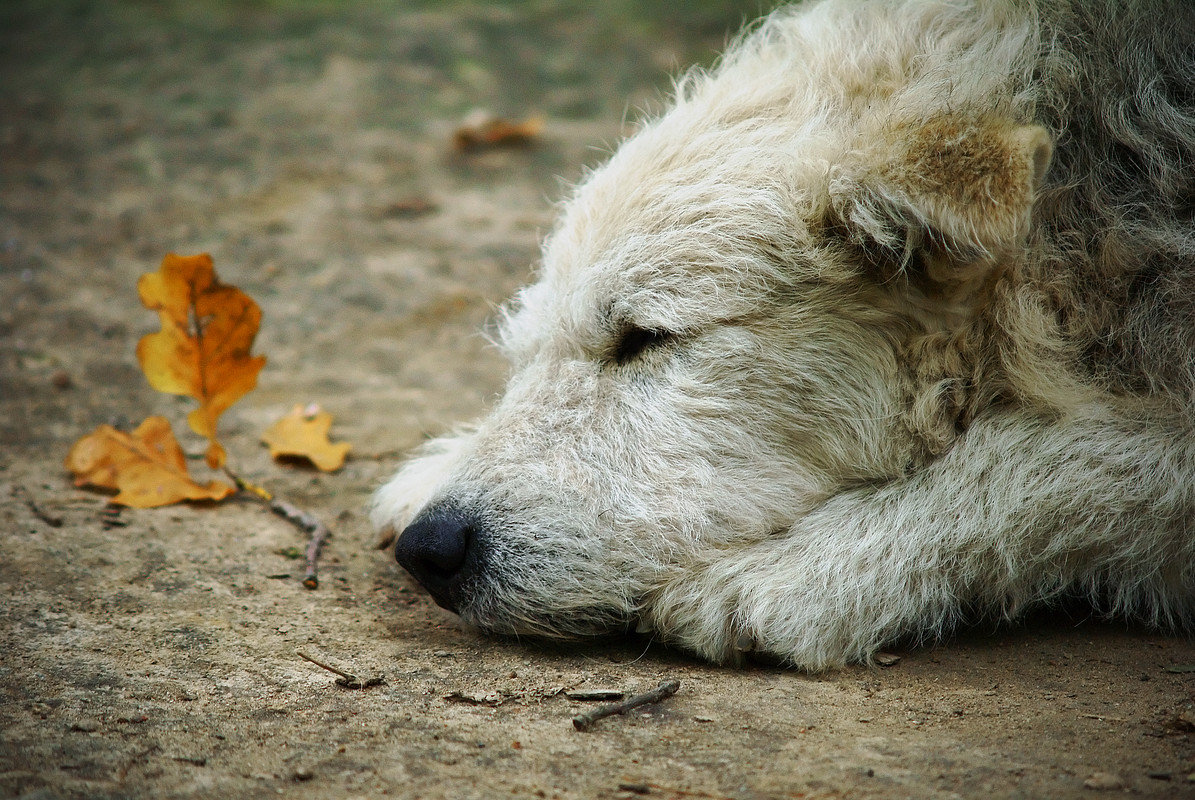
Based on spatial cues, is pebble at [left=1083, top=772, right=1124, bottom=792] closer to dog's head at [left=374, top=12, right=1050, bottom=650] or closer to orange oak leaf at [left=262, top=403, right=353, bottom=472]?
dog's head at [left=374, top=12, right=1050, bottom=650]

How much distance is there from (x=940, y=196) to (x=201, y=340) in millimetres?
2789

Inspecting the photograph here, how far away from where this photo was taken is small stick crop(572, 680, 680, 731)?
2656 mm

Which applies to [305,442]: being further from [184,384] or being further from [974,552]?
[974,552]

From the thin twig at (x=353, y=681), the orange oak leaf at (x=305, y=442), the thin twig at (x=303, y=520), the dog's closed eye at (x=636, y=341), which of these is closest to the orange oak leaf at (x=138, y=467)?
the thin twig at (x=303, y=520)

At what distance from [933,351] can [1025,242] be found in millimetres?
439

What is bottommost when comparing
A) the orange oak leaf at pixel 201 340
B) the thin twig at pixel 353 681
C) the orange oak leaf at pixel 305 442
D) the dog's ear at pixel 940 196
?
the thin twig at pixel 353 681

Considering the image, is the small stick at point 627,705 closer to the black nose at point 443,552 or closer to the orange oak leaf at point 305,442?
the black nose at point 443,552

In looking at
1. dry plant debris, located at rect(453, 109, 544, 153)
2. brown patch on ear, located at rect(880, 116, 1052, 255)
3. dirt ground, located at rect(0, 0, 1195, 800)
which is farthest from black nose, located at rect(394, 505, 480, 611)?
dry plant debris, located at rect(453, 109, 544, 153)

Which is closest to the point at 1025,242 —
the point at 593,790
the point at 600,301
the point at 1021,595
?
the point at 1021,595

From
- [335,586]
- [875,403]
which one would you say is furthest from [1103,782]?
[335,586]

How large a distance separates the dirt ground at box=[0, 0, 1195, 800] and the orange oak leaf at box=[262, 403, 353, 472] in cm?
8

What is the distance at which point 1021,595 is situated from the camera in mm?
3248

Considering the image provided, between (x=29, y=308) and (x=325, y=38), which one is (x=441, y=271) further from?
(x=325, y=38)

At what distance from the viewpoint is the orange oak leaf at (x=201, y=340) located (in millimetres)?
3900
